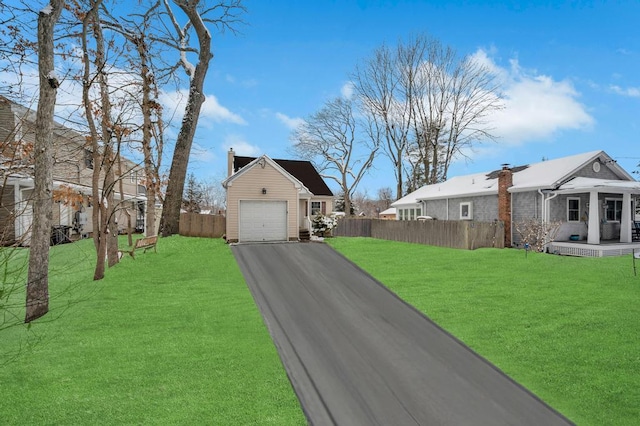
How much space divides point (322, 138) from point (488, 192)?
23094 millimetres

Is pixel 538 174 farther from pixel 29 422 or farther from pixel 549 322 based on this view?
pixel 29 422

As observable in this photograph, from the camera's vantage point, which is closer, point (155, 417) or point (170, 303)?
point (155, 417)

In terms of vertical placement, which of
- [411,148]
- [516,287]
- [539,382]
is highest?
[411,148]

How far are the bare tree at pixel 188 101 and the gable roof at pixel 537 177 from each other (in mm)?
16096

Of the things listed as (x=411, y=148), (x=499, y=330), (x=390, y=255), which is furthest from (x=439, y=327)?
(x=411, y=148)

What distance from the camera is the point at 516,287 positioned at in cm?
948

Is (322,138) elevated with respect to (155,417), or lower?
elevated

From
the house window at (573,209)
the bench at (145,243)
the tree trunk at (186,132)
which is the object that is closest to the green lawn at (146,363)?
the bench at (145,243)

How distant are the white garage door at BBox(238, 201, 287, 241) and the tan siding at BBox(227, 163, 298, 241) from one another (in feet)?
0.84

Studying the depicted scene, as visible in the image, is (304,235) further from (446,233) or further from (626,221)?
(626,221)

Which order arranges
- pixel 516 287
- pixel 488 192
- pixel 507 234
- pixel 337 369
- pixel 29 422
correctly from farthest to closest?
pixel 488 192
pixel 507 234
pixel 516 287
pixel 337 369
pixel 29 422

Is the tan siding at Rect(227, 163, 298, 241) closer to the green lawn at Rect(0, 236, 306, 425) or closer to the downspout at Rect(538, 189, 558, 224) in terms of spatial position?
the green lawn at Rect(0, 236, 306, 425)

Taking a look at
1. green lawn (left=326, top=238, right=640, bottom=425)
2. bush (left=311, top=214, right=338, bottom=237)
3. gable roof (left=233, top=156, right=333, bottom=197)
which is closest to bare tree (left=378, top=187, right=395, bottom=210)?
gable roof (left=233, top=156, right=333, bottom=197)

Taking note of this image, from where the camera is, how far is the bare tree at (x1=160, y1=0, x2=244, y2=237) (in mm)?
17875
